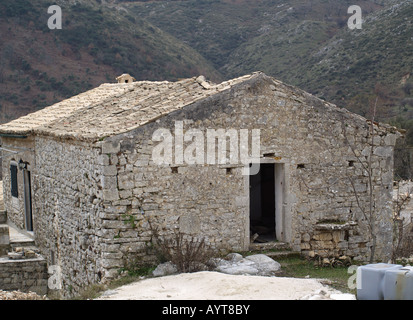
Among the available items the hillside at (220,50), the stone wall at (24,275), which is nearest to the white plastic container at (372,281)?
the stone wall at (24,275)

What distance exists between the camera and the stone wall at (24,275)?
456 inches

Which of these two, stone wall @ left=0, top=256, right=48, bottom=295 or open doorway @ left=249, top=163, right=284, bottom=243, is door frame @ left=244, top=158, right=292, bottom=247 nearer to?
open doorway @ left=249, top=163, right=284, bottom=243

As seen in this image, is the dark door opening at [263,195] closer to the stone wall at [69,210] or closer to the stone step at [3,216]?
the stone wall at [69,210]

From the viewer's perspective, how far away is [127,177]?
8.77m

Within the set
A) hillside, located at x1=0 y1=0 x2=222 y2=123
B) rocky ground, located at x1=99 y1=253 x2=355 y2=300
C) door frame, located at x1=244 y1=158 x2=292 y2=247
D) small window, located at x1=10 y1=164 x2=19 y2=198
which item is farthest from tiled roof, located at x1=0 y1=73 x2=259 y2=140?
hillside, located at x1=0 y1=0 x2=222 y2=123

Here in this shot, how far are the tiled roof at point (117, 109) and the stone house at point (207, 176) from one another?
0.16 feet

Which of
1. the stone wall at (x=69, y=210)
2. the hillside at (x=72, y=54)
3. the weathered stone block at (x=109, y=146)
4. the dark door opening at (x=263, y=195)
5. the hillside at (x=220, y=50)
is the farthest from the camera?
the hillside at (x=72, y=54)

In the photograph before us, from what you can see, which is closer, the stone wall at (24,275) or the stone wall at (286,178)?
the stone wall at (286,178)

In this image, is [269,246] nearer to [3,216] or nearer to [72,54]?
[3,216]

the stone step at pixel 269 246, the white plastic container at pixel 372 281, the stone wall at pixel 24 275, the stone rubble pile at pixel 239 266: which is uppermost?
the white plastic container at pixel 372 281

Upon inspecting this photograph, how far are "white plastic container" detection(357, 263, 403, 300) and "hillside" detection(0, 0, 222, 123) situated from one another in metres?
28.1

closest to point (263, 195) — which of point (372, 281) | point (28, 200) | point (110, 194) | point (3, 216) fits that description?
point (110, 194)

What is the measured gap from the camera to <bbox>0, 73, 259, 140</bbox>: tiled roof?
30.4 ft

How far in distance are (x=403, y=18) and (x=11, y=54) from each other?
2252 centimetres
